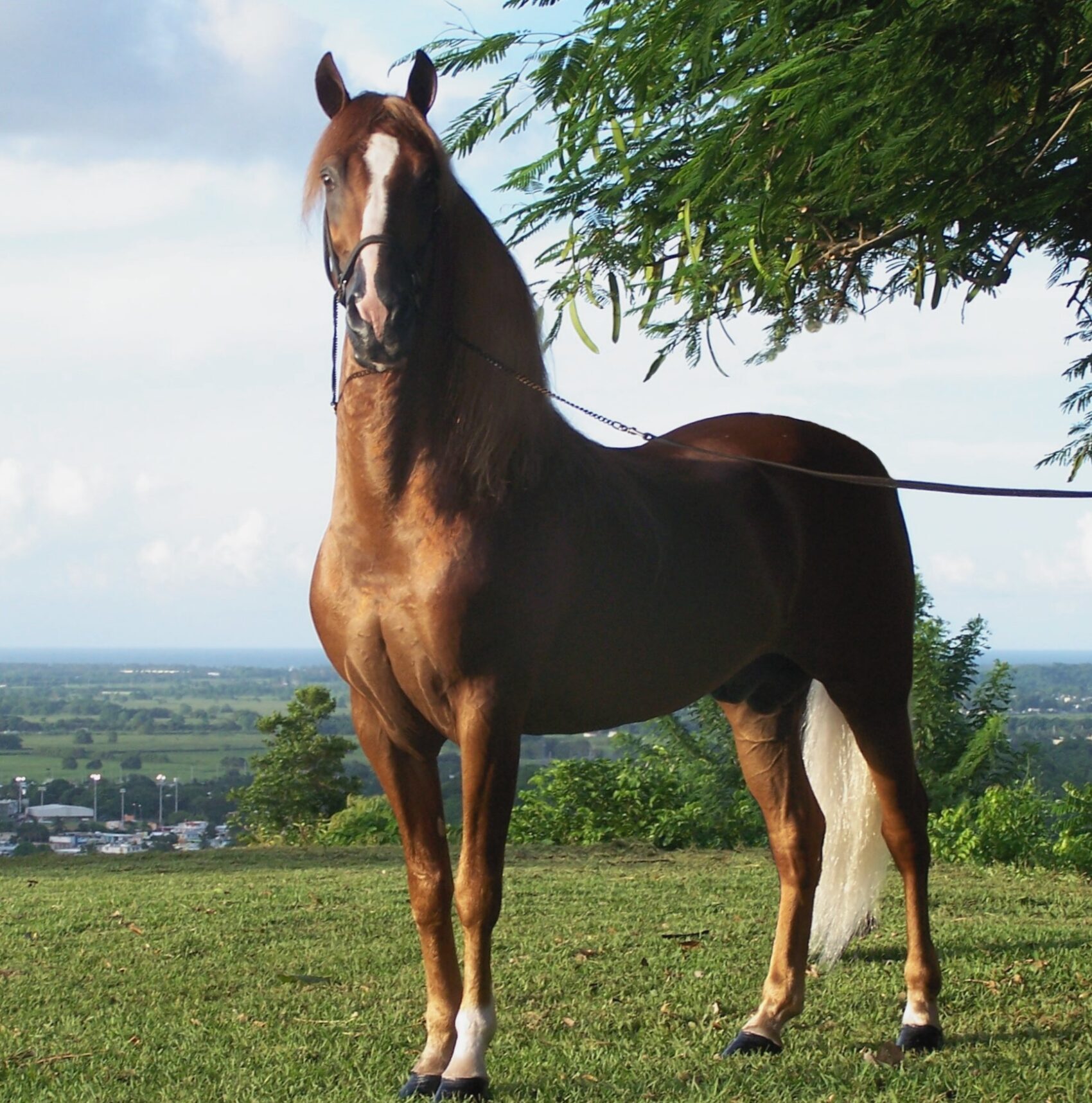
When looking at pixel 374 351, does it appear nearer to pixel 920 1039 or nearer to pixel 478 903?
pixel 478 903

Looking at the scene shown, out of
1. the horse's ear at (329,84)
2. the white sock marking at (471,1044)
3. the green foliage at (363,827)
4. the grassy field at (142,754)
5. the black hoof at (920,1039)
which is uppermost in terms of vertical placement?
the horse's ear at (329,84)

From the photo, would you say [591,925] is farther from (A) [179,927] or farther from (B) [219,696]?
(B) [219,696]

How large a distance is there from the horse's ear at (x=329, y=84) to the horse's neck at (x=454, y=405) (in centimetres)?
44

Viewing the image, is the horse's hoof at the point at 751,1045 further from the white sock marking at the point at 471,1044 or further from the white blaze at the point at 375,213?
the white blaze at the point at 375,213

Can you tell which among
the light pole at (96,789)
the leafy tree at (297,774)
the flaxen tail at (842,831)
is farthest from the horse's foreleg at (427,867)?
the light pole at (96,789)

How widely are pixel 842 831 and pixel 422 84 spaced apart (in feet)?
9.53

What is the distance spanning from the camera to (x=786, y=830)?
4.27 meters

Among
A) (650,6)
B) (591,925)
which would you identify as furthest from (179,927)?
(650,6)

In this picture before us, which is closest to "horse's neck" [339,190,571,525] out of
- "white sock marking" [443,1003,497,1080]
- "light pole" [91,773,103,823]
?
"white sock marking" [443,1003,497,1080]

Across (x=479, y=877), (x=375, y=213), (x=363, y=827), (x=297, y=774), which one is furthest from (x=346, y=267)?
(x=297, y=774)

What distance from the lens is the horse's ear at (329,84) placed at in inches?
130

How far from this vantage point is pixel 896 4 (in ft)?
10.00

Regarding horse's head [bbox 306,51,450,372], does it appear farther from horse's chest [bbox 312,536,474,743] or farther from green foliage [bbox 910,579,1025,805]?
green foliage [bbox 910,579,1025,805]

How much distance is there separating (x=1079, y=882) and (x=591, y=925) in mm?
3597
